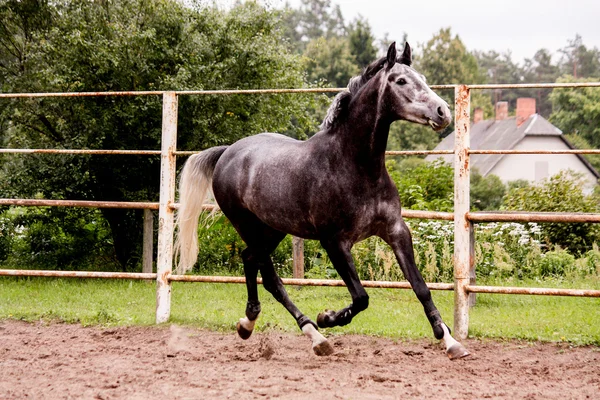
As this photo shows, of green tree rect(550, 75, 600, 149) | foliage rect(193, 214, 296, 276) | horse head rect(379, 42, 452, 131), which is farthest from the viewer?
green tree rect(550, 75, 600, 149)

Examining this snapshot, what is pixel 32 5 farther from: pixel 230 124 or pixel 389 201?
pixel 389 201

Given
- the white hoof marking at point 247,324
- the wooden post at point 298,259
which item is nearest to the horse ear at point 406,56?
the white hoof marking at point 247,324

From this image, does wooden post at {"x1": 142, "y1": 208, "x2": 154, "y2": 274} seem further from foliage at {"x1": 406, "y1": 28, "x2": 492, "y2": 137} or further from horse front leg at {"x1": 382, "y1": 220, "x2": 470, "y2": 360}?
foliage at {"x1": 406, "y1": 28, "x2": 492, "y2": 137}

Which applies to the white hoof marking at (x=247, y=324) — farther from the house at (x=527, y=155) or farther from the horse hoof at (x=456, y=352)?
the house at (x=527, y=155)

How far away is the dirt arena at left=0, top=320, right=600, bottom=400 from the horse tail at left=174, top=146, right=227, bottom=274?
69 centimetres

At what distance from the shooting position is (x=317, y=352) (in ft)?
14.4

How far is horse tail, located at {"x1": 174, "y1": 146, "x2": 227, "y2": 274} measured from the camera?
5324 mm

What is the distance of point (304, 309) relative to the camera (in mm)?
6492

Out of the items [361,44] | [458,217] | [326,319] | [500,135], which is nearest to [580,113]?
[500,135]

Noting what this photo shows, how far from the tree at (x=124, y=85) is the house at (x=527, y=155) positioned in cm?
2082

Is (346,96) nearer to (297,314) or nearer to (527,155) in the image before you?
(297,314)

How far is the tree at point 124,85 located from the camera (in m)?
9.19

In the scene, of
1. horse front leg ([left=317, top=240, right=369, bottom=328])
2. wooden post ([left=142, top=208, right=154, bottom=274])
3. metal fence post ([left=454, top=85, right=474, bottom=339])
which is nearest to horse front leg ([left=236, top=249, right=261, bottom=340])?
horse front leg ([left=317, top=240, right=369, bottom=328])

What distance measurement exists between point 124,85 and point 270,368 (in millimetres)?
6110
